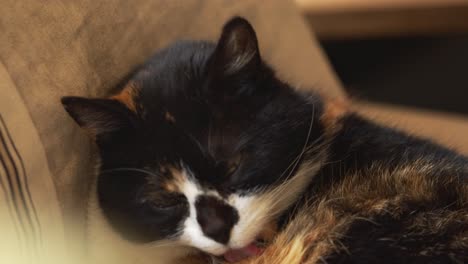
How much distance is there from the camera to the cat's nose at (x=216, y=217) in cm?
82

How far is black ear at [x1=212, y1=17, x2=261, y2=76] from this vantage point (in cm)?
83

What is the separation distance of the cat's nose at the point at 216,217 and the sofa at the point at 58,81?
0.64 feet

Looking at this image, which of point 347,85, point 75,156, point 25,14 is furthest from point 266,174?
point 347,85

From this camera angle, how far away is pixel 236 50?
0.85 meters

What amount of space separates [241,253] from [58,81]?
0.37m

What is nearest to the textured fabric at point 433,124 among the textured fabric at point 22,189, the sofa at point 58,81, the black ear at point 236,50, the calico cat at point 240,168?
the sofa at point 58,81

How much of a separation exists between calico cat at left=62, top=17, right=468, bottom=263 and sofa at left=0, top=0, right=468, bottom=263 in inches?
1.5

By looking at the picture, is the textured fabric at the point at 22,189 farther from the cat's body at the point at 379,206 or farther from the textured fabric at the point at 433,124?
the textured fabric at the point at 433,124

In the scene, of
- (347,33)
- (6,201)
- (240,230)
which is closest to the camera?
(6,201)

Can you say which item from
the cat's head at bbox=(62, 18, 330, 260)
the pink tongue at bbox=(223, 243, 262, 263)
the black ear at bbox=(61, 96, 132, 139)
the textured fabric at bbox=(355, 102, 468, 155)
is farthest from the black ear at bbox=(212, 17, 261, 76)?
the textured fabric at bbox=(355, 102, 468, 155)

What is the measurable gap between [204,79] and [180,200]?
0.18 meters

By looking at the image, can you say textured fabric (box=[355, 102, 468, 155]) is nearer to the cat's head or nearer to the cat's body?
the cat's body

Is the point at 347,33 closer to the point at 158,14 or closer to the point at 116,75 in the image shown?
the point at 158,14

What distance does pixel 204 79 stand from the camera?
87 centimetres
